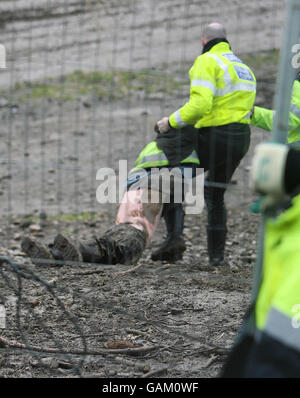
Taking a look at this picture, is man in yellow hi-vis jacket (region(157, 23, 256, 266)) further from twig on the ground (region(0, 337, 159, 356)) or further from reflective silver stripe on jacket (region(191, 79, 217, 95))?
twig on the ground (region(0, 337, 159, 356))

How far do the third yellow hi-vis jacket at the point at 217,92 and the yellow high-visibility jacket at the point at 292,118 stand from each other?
89 mm

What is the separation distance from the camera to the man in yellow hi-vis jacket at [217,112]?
5.75 m

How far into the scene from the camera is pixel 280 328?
6.82 feet

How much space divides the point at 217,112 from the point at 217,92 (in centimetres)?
16

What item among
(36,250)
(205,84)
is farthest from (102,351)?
(205,84)

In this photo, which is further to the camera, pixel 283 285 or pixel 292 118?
pixel 292 118

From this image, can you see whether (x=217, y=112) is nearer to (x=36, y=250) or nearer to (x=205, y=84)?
(x=205, y=84)

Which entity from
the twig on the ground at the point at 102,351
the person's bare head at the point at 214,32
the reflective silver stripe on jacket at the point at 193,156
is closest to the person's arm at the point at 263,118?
the reflective silver stripe on jacket at the point at 193,156

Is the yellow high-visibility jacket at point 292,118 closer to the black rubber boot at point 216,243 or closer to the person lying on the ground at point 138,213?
the person lying on the ground at point 138,213

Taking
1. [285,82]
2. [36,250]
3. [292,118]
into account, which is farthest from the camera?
[36,250]

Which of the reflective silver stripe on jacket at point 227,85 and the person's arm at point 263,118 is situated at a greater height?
the reflective silver stripe on jacket at point 227,85

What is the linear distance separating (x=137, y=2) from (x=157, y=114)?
159 inches

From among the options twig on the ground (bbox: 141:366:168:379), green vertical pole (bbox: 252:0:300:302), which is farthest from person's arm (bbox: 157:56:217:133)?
green vertical pole (bbox: 252:0:300:302)
